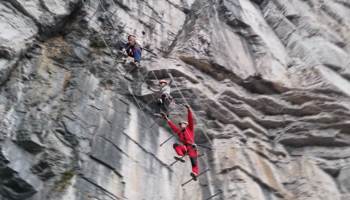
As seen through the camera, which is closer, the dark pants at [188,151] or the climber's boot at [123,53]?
the dark pants at [188,151]

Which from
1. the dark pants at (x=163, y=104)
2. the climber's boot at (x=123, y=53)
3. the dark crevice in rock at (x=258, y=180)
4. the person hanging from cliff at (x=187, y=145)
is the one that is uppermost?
the climber's boot at (x=123, y=53)

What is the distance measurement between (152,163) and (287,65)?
5.90 m

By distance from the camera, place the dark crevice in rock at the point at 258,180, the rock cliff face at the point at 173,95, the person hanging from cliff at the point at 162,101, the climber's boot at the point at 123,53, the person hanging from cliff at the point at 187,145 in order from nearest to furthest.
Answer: the rock cliff face at the point at 173,95, the person hanging from cliff at the point at 187,145, the dark crevice in rock at the point at 258,180, the person hanging from cliff at the point at 162,101, the climber's boot at the point at 123,53

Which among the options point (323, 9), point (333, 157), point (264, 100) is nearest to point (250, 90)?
point (264, 100)

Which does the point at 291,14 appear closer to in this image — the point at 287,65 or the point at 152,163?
the point at 287,65

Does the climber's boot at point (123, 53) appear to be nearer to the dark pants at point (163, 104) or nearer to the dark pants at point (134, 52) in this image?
the dark pants at point (134, 52)

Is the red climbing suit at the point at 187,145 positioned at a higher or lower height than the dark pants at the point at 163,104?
lower

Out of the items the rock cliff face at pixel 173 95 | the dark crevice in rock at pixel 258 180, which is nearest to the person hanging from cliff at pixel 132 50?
the rock cliff face at pixel 173 95

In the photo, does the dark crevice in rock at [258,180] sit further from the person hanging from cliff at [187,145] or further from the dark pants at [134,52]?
the dark pants at [134,52]

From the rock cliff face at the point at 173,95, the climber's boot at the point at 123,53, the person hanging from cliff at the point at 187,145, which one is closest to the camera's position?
the rock cliff face at the point at 173,95

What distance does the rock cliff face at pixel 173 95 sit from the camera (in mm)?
9602

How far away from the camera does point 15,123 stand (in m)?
9.61

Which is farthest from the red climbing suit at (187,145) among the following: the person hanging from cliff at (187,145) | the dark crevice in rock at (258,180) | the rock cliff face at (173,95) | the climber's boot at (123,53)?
the climber's boot at (123,53)

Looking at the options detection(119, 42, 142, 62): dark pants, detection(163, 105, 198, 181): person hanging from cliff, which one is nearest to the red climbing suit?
detection(163, 105, 198, 181): person hanging from cliff
